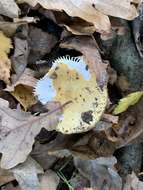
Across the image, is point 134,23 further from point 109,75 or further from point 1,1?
point 1,1

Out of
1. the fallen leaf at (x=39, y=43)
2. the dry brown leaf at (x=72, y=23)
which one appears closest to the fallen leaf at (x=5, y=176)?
the fallen leaf at (x=39, y=43)

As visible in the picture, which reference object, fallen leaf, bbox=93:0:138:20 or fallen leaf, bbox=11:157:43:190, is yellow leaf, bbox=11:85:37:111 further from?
fallen leaf, bbox=93:0:138:20

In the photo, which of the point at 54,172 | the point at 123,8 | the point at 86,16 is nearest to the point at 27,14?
the point at 86,16

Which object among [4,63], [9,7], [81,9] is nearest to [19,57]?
[4,63]

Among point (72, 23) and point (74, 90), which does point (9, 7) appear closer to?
point (72, 23)

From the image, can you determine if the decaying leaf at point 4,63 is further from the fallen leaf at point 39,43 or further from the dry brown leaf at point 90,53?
the dry brown leaf at point 90,53

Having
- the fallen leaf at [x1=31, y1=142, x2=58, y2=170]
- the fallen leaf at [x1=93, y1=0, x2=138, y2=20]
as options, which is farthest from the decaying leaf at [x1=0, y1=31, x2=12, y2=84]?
the fallen leaf at [x1=93, y1=0, x2=138, y2=20]
